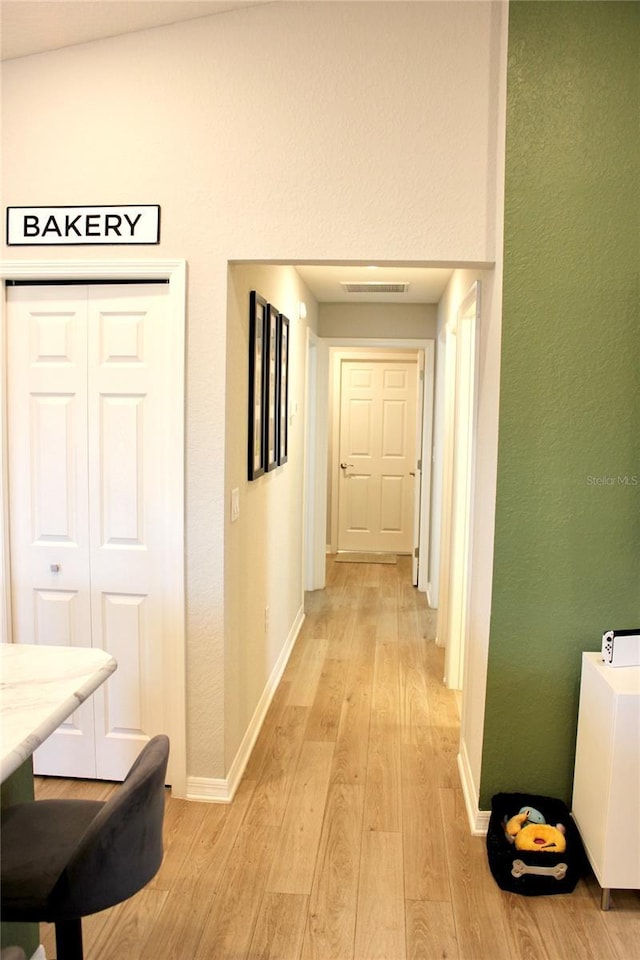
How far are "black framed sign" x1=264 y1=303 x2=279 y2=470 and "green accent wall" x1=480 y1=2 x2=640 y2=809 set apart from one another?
1227mm

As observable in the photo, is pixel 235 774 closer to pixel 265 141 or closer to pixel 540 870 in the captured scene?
pixel 540 870

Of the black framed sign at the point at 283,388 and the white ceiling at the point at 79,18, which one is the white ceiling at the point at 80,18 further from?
the black framed sign at the point at 283,388

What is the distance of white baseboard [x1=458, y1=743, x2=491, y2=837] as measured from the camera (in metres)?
2.64

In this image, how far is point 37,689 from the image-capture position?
1536 millimetres

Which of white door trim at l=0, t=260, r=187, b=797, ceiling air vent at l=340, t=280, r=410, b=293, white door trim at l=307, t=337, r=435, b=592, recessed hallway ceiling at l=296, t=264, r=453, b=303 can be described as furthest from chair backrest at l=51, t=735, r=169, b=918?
white door trim at l=307, t=337, r=435, b=592

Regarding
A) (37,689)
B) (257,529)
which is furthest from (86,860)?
(257,529)

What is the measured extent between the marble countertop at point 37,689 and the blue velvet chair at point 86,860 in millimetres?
194

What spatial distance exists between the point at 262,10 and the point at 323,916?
2955 millimetres

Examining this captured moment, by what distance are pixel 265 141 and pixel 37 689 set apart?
1.97 meters

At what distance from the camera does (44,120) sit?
8.68 ft

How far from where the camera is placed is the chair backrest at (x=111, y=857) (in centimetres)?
136

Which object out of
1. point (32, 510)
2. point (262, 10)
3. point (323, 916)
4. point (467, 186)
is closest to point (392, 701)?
point (323, 916)

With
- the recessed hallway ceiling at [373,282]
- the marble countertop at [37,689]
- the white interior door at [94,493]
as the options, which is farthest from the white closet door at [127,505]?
the recessed hallway ceiling at [373,282]

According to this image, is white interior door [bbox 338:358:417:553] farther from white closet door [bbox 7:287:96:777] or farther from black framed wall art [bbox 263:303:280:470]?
white closet door [bbox 7:287:96:777]
